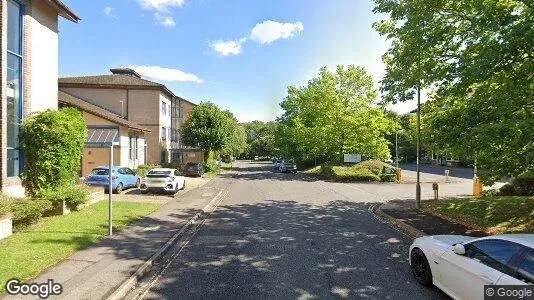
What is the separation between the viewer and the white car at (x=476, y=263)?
522cm

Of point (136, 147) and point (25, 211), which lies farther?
point (136, 147)

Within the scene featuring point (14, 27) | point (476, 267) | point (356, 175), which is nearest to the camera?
point (476, 267)

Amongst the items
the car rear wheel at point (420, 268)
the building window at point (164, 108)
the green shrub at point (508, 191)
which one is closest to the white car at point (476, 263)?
the car rear wheel at point (420, 268)

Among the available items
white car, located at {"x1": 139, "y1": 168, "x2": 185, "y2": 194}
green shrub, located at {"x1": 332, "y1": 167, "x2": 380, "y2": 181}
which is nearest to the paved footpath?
white car, located at {"x1": 139, "y1": 168, "x2": 185, "y2": 194}

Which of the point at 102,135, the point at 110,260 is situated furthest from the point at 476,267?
the point at 102,135

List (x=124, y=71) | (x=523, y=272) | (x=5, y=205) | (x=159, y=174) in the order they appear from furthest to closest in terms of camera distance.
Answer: (x=124, y=71), (x=159, y=174), (x=5, y=205), (x=523, y=272)

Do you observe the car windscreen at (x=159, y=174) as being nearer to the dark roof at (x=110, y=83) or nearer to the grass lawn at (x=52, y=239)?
the grass lawn at (x=52, y=239)

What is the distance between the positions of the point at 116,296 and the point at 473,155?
11.0 m

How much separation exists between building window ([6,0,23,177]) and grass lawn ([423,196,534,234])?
51.8 feet

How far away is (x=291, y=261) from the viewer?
346 inches

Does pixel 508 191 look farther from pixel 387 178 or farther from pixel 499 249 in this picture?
pixel 499 249

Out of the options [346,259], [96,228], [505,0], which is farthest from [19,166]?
[505,0]

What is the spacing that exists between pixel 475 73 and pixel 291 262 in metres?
6.25

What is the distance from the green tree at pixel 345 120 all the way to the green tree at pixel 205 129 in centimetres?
914
